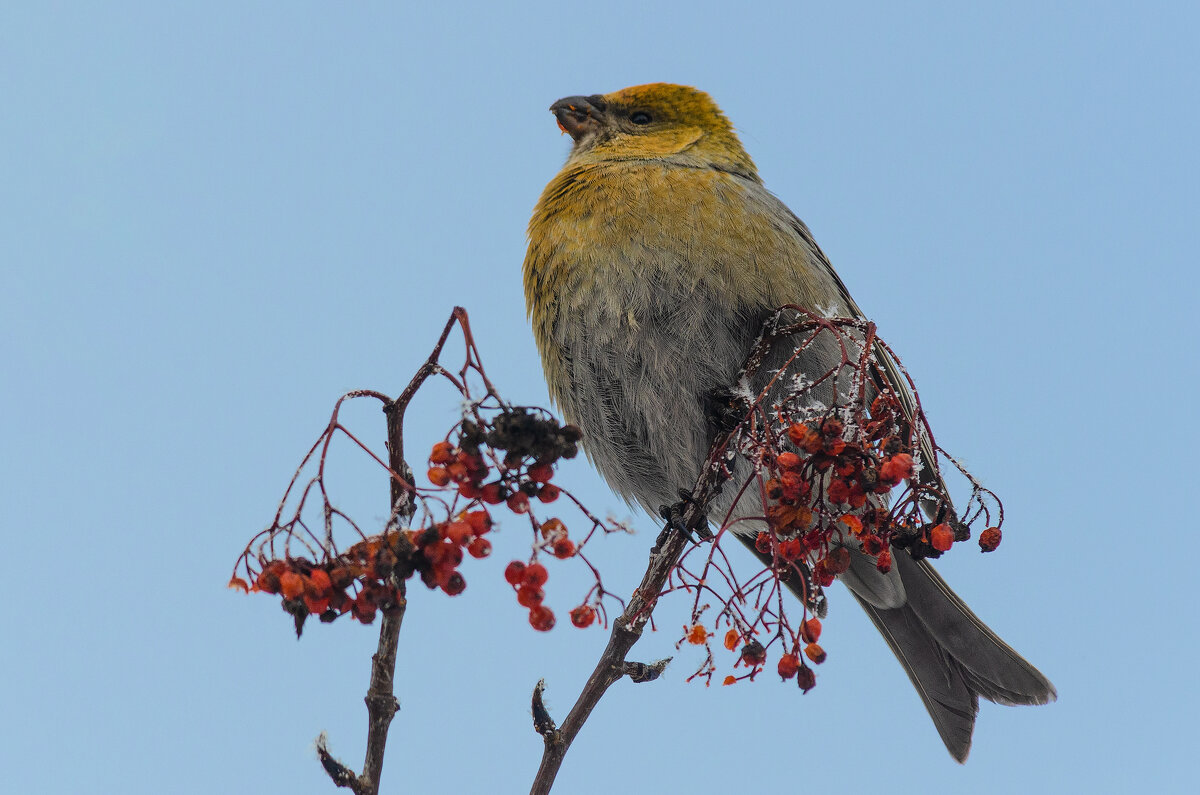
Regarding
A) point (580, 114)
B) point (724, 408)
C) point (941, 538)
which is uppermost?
point (580, 114)

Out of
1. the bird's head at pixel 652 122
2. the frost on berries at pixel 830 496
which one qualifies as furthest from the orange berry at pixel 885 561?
the bird's head at pixel 652 122

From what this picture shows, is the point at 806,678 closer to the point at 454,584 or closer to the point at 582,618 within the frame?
the point at 582,618

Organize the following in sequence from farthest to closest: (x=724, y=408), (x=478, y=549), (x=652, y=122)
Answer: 1. (x=652, y=122)
2. (x=724, y=408)
3. (x=478, y=549)

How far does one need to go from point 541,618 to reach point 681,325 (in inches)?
62.8

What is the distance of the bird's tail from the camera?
12.2 ft

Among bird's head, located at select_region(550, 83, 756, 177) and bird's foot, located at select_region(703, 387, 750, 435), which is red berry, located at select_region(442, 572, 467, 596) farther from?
bird's head, located at select_region(550, 83, 756, 177)

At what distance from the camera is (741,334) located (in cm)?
333

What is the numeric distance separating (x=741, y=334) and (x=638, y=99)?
63.3 inches

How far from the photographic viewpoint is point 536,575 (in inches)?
75.0

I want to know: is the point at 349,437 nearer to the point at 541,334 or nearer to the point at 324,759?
the point at 324,759

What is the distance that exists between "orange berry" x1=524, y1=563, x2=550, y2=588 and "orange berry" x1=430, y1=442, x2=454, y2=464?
0.26 m

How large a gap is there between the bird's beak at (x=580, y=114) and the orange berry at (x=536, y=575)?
9.60ft

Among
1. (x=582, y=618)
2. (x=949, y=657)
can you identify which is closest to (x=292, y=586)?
(x=582, y=618)

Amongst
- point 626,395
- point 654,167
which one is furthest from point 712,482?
point 654,167
